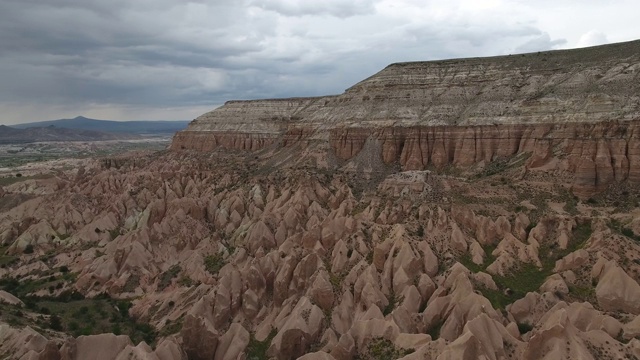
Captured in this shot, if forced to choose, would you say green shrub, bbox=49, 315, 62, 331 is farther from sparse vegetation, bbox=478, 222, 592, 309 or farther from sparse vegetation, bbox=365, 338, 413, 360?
sparse vegetation, bbox=478, 222, 592, 309

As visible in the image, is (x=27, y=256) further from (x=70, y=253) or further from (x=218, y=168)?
(x=218, y=168)

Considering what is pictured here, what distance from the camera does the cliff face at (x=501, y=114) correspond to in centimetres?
5306

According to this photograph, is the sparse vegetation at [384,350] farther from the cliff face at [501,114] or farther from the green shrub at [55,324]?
the cliff face at [501,114]

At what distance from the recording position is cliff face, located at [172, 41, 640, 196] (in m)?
53.1

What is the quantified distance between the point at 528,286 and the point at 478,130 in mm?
29738

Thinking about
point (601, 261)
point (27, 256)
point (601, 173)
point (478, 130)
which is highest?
point (478, 130)

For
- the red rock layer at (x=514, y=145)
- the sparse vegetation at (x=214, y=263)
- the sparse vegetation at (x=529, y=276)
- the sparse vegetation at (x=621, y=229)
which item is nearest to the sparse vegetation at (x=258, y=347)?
the sparse vegetation at (x=214, y=263)

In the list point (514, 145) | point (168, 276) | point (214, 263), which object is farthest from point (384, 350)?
point (514, 145)

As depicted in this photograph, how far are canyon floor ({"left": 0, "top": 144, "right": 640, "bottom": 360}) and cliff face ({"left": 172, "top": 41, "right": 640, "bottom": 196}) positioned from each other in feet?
9.40

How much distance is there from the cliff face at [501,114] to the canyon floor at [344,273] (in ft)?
9.40

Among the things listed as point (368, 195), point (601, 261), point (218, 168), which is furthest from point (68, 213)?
point (601, 261)

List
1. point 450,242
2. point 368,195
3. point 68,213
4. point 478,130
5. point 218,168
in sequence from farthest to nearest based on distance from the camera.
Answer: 1. point 218,168
2. point 68,213
3. point 478,130
4. point 368,195
5. point 450,242

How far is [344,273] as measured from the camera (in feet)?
147

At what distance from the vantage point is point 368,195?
2315 inches
